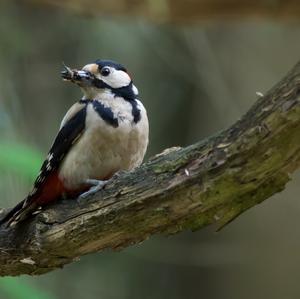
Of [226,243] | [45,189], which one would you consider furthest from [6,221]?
[226,243]

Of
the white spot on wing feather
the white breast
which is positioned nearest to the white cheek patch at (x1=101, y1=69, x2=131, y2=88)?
the white breast

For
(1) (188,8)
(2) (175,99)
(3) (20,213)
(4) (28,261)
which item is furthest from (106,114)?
(2) (175,99)

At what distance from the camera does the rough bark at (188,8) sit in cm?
363

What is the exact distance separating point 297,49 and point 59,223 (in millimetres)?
2532

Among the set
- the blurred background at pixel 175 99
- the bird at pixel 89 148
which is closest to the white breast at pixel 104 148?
the bird at pixel 89 148

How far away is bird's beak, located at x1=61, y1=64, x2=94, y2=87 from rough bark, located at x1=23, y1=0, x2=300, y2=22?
1176 millimetres

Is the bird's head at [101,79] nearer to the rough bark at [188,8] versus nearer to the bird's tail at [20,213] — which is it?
the bird's tail at [20,213]

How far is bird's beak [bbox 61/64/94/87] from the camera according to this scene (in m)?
2.47

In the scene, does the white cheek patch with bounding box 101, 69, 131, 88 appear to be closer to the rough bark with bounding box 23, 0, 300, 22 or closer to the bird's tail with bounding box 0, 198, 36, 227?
the bird's tail with bounding box 0, 198, 36, 227

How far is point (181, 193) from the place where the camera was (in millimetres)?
1834

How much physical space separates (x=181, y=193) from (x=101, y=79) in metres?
0.79

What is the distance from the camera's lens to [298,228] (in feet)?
13.2

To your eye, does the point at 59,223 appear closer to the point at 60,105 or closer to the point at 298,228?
the point at 298,228

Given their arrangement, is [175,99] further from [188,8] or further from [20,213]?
[20,213]
